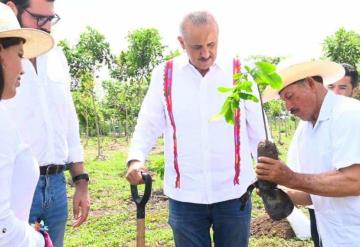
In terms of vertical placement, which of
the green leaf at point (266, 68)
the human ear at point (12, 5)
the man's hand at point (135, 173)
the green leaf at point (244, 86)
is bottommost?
the man's hand at point (135, 173)

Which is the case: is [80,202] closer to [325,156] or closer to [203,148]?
[203,148]

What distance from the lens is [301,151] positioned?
8.11 feet

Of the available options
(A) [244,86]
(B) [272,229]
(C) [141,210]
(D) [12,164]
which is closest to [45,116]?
(C) [141,210]

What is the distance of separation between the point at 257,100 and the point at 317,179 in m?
0.46

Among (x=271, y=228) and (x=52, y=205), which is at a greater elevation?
(x=52, y=205)

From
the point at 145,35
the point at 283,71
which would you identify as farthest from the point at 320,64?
the point at 145,35

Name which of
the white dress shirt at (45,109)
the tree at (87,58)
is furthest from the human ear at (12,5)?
the tree at (87,58)

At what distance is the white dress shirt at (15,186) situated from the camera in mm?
1568

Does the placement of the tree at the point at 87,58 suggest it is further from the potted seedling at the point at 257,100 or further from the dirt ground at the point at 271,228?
the potted seedling at the point at 257,100

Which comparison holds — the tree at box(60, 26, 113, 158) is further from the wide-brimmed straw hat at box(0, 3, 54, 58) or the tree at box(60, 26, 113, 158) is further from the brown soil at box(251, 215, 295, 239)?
the wide-brimmed straw hat at box(0, 3, 54, 58)

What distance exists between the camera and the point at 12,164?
1.63 metres

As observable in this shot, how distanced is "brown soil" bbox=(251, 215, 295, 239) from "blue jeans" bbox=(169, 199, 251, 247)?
2.69 m

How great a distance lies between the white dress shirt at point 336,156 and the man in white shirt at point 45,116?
134cm

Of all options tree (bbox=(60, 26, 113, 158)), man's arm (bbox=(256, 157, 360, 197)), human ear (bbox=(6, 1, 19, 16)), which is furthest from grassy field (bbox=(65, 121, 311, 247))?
tree (bbox=(60, 26, 113, 158))
